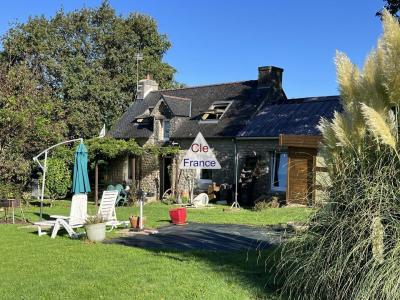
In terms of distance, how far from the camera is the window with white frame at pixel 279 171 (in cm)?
2047

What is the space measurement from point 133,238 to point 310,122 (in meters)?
11.7

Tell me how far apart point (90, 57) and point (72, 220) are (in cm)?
2730

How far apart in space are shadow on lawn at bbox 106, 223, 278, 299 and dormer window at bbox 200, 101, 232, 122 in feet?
38.1

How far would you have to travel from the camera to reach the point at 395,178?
4199 millimetres

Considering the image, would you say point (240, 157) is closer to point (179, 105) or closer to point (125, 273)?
point (179, 105)

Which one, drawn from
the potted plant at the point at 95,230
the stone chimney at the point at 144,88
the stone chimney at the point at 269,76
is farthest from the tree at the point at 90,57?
the potted plant at the point at 95,230

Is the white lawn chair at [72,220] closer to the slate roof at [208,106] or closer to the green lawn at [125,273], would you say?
the green lawn at [125,273]

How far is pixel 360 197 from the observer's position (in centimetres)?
424

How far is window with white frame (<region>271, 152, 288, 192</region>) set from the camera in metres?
20.5

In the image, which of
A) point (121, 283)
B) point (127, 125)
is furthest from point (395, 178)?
point (127, 125)

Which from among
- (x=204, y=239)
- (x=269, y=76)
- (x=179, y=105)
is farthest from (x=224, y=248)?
(x=179, y=105)

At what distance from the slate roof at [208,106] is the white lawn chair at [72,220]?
1099 cm

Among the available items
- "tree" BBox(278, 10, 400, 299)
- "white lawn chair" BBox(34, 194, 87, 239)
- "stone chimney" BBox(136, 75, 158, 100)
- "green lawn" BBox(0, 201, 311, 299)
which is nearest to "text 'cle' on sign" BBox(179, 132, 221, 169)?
"white lawn chair" BBox(34, 194, 87, 239)

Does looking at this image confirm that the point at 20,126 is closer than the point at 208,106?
Yes
